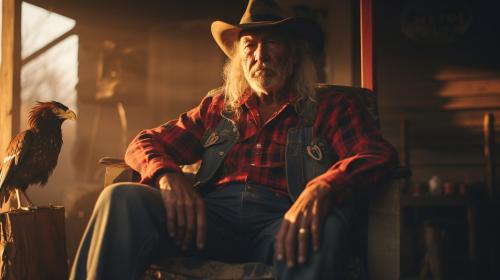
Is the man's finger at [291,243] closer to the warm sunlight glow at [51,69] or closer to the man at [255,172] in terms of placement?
the man at [255,172]

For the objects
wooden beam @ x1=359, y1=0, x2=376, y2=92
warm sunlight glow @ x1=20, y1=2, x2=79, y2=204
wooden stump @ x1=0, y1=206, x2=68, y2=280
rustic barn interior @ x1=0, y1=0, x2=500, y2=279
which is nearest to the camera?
wooden stump @ x1=0, y1=206, x2=68, y2=280

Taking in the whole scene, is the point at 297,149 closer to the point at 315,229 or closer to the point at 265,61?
the point at 265,61

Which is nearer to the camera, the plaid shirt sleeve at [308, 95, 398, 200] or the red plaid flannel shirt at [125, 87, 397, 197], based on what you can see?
the plaid shirt sleeve at [308, 95, 398, 200]

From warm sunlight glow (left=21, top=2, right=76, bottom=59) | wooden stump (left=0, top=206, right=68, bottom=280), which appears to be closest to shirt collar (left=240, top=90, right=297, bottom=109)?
wooden stump (left=0, top=206, right=68, bottom=280)

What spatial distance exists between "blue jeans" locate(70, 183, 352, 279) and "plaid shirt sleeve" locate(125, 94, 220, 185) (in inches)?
5.2

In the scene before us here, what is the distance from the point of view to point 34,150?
3344 mm

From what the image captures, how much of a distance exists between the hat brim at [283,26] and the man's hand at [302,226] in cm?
95

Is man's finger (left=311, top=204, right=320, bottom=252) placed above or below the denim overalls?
below

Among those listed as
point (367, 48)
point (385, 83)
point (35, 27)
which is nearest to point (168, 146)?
point (367, 48)

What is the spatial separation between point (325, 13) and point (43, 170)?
3.88 meters

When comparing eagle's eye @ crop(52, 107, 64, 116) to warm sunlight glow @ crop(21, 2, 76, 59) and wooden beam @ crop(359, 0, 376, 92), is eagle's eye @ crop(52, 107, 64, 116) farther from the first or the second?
warm sunlight glow @ crop(21, 2, 76, 59)

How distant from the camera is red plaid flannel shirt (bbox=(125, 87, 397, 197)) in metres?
2.37

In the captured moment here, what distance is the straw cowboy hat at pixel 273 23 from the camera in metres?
2.79

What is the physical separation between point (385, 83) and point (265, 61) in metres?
4.18
